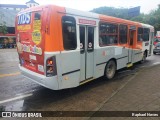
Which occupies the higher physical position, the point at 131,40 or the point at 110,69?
the point at 131,40

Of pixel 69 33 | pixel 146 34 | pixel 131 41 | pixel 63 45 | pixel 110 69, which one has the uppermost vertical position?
pixel 146 34

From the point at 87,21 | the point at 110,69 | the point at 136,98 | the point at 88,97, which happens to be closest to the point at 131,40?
the point at 110,69

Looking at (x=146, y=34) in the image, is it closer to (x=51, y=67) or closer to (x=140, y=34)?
(x=140, y=34)

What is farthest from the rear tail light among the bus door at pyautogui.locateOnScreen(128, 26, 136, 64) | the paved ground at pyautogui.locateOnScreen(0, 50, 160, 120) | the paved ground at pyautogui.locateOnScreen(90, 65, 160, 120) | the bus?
the bus door at pyautogui.locateOnScreen(128, 26, 136, 64)

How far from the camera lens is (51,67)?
4777 mm

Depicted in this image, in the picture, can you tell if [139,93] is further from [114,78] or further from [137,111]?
[114,78]

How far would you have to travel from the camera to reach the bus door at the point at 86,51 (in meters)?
5.74

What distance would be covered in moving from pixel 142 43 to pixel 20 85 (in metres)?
8.08

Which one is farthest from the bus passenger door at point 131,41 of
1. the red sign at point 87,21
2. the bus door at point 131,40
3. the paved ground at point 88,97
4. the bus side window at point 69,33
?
the bus side window at point 69,33

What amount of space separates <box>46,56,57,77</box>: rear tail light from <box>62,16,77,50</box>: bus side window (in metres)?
0.59

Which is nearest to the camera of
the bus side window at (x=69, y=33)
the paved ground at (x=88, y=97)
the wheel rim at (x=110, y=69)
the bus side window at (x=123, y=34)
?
the paved ground at (x=88, y=97)

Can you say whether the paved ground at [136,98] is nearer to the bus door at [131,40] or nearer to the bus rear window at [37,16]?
the bus door at [131,40]

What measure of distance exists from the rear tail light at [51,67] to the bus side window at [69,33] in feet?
1.94

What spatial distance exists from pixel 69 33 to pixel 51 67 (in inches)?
47.3
